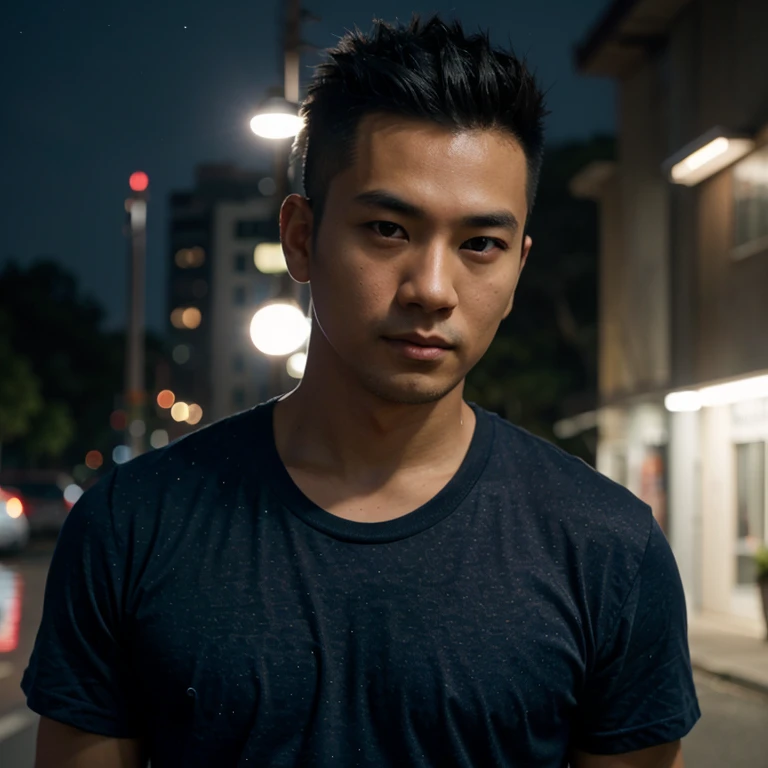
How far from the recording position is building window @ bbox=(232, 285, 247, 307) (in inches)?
5285

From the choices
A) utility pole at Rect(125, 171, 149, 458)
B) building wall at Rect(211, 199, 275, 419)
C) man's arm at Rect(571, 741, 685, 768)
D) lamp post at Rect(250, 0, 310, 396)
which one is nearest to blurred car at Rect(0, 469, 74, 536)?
utility pole at Rect(125, 171, 149, 458)

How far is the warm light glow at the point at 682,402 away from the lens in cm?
1934

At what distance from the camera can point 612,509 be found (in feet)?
7.18

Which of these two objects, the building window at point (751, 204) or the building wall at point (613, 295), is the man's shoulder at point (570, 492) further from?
the building wall at point (613, 295)

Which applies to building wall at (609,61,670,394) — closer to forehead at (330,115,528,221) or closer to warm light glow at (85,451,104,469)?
forehead at (330,115,528,221)

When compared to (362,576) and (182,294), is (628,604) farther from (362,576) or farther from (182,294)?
(182,294)

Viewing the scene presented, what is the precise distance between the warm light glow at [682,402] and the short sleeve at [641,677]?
57.3ft

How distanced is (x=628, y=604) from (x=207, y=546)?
703 millimetres

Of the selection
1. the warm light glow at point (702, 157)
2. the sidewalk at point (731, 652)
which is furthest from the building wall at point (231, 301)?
the sidewalk at point (731, 652)

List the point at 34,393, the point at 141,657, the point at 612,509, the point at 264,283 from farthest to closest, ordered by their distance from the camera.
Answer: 1. the point at 264,283
2. the point at 34,393
3. the point at 612,509
4. the point at 141,657

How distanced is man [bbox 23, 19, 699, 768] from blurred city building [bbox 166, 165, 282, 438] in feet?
377

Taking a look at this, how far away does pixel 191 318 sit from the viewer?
463 ft

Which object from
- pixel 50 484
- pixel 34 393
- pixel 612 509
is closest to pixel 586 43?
pixel 50 484

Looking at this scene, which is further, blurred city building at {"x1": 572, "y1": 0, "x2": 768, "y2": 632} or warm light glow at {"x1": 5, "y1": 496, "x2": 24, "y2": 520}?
warm light glow at {"x1": 5, "y1": 496, "x2": 24, "y2": 520}
